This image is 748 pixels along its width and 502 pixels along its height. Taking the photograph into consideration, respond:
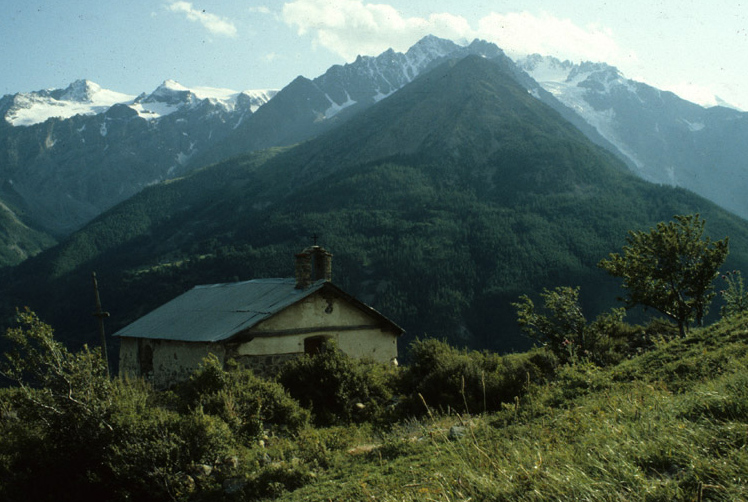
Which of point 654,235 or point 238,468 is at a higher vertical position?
point 654,235

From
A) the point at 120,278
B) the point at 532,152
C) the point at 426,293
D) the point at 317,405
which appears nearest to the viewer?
the point at 317,405

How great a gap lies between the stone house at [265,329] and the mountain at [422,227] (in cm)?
6895

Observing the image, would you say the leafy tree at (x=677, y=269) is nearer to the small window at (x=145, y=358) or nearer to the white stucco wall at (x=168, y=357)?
the white stucco wall at (x=168, y=357)

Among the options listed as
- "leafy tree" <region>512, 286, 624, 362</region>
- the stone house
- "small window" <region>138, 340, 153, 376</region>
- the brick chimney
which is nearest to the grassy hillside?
"leafy tree" <region>512, 286, 624, 362</region>

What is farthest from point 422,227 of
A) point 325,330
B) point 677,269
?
point 677,269

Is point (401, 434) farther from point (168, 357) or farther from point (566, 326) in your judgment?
point (168, 357)

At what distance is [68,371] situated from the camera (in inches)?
411

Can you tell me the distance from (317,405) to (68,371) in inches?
258

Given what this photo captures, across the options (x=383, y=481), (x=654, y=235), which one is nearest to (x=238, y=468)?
(x=383, y=481)

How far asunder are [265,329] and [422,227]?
351ft

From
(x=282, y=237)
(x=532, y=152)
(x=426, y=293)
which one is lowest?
(x=426, y=293)

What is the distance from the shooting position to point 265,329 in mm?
19891

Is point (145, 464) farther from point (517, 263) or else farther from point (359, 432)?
point (517, 263)

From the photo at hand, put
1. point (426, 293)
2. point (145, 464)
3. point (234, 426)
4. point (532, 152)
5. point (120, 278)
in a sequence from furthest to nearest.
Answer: point (532, 152)
point (120, 278)
point (426, 293)
point (234, 426)
point (145, 464)
